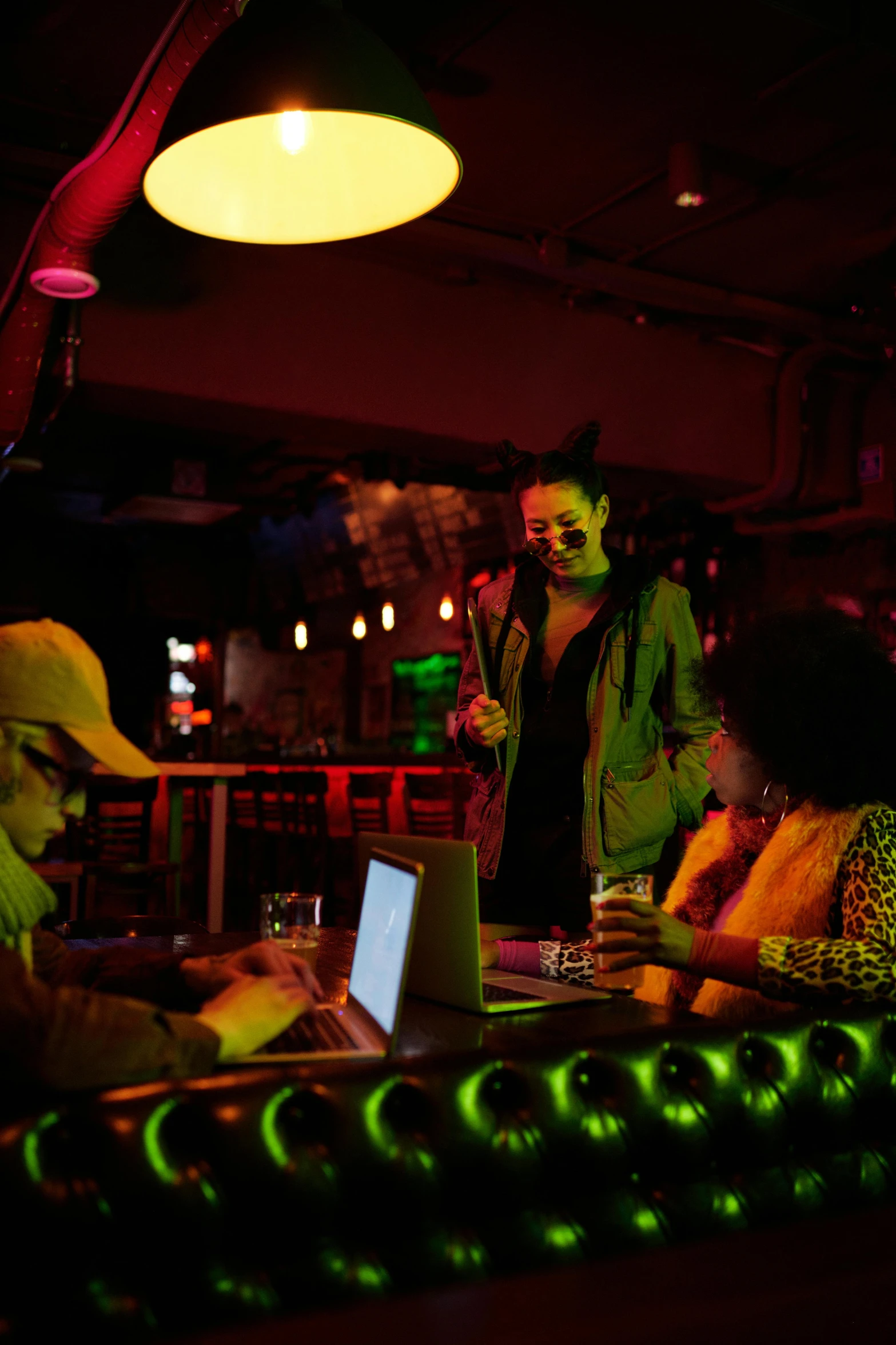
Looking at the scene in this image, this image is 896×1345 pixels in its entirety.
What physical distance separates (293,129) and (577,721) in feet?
4.37

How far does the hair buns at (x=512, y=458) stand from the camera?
2617mm

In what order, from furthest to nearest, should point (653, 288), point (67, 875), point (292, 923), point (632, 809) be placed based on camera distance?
point (653, 288), point (67, 875), point (632, 809), point (292, 923)

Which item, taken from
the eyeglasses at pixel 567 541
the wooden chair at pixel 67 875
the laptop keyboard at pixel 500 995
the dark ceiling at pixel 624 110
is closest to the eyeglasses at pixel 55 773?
the laptop keyboard at pixel 500 995

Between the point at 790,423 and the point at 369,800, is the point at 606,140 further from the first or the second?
the point at 369,800

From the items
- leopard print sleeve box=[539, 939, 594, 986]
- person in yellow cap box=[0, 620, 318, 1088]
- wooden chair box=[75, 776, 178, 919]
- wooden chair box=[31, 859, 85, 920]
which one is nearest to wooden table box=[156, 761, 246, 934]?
wooden chair box=[75, 776, 178, 919]

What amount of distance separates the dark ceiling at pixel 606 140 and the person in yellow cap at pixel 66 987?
3196 millimetres

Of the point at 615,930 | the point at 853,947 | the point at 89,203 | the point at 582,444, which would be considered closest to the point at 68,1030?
the point at 615,930

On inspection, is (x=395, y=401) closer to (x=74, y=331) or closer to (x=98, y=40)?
(x=74, y=331)

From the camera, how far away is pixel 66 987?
1.22m

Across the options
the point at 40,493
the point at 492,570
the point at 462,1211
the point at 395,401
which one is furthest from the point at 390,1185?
the point at 40,493

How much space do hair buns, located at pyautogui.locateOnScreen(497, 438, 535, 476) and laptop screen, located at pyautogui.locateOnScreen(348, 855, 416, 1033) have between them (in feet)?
4.14

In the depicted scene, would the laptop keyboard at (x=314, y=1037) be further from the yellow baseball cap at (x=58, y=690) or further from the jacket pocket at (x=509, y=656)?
the jacket pocket at (x=509, y=656)

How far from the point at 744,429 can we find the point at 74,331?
13.4ft

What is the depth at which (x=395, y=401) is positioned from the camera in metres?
5.94
